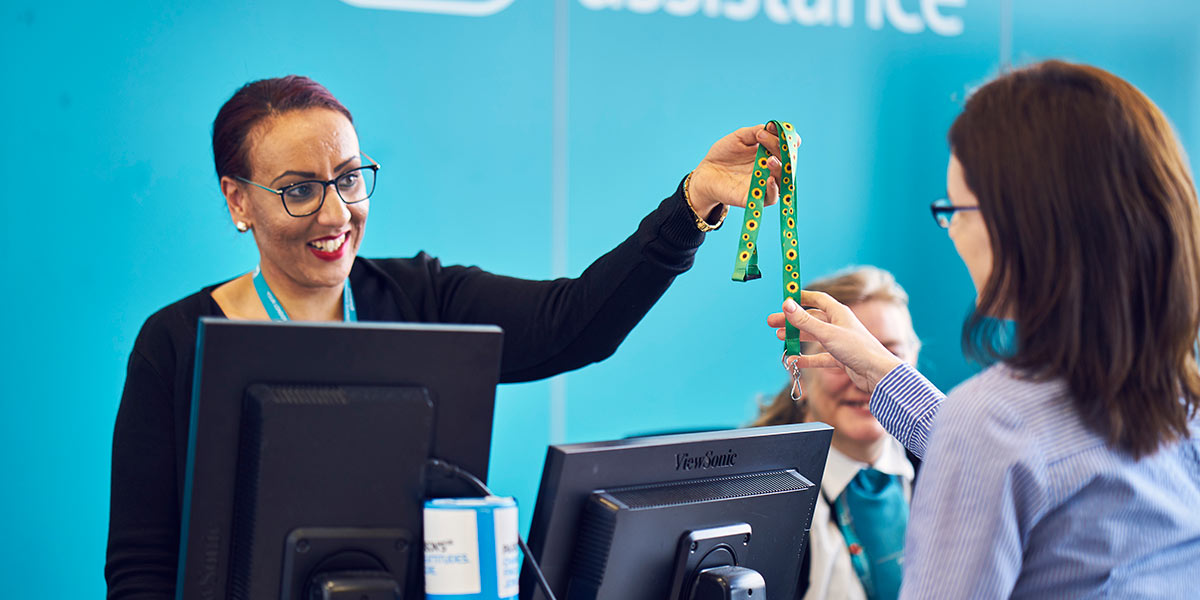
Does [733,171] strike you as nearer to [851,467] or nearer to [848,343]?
[848,343]

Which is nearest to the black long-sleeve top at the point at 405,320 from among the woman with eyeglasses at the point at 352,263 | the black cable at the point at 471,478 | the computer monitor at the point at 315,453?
the woman with eyeglasses at the point at 352,263

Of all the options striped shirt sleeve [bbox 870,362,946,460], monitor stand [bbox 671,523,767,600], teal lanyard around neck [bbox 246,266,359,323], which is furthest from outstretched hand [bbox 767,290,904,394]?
teal lanyard around neck [bbox 246,266,359,323]

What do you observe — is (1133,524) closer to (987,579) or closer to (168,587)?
(987,579)

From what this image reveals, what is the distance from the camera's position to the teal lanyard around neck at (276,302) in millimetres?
1697

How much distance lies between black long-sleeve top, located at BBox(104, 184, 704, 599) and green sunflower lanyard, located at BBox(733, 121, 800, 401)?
10 cm

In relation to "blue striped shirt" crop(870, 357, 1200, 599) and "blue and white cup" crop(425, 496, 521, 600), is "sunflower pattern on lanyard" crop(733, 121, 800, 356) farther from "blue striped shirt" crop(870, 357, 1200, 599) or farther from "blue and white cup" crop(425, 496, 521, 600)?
"blue and white cup" crop(425, 496, 521, 600)

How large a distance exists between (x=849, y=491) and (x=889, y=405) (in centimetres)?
95

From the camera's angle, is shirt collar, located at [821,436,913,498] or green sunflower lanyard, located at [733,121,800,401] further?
shirt collar, located at [821,436,913,498]

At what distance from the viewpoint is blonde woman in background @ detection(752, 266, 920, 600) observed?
2236 millimetres

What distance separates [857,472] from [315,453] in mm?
1589

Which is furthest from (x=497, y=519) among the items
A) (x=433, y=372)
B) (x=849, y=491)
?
(x=849, y=491)

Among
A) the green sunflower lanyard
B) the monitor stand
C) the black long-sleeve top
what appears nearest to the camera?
the monitor stand

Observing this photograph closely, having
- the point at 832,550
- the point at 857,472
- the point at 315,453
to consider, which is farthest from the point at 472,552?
the point at 857,472

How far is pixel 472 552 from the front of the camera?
1.02 m
